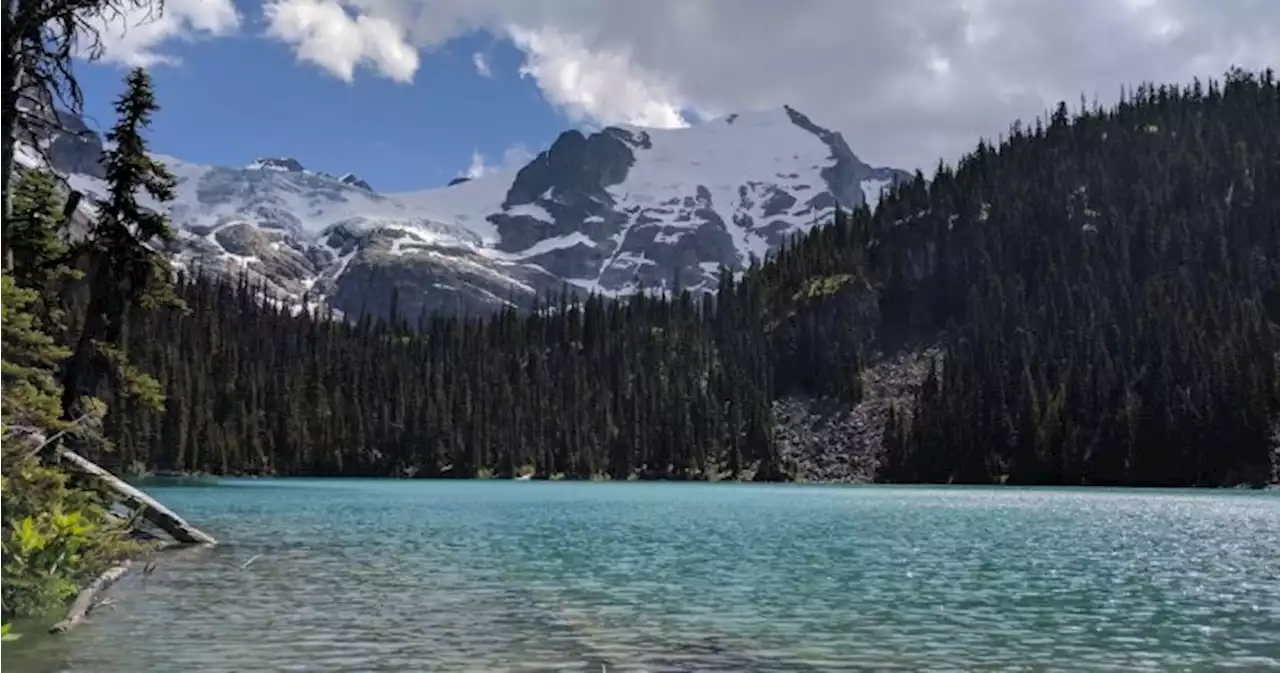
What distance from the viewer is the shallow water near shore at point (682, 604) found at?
19094 mm

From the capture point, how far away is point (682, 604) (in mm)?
25938

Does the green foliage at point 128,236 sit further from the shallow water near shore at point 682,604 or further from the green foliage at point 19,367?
the green foliage at point 19,367

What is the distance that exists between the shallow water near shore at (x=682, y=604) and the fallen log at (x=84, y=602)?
1.04ft

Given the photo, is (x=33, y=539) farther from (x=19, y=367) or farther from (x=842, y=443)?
(x=842, y=443)

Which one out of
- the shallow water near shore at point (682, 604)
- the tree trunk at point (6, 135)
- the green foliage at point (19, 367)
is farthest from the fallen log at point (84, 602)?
the tree trunk at point (6, 135)

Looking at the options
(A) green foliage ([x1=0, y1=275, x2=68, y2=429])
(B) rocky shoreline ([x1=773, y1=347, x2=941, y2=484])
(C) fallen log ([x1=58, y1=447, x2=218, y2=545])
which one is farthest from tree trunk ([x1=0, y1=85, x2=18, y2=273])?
(B) rocky shoreline ([x1=773, y1=347, x2=941, y2=484])

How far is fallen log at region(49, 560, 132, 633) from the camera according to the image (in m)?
19.6

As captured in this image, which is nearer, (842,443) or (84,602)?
(84,602)

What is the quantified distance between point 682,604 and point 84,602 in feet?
40.2

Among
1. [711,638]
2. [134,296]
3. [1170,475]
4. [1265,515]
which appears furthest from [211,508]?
[1170,475]

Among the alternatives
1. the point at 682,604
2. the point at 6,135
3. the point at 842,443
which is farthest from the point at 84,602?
the point at 842,443

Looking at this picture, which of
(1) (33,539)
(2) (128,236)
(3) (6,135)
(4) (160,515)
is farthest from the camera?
(2) (128,236)

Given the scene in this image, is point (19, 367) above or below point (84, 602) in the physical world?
above

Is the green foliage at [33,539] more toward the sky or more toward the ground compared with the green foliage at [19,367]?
more toward the ground
